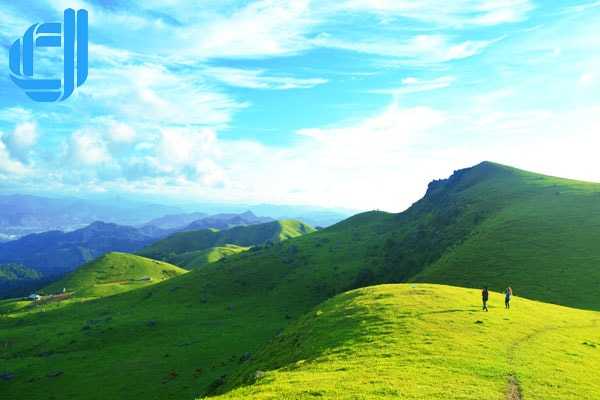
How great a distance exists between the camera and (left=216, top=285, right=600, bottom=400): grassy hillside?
28141 millimetres

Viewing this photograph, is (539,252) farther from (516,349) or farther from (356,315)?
(516,349)

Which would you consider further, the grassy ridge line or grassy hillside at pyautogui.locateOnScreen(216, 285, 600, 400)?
the grassy ridge line

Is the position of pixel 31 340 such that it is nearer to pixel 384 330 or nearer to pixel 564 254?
pixel 384 330

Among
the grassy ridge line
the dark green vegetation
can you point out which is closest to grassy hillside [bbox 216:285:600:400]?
the dark green vegetation

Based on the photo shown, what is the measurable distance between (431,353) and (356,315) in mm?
17147

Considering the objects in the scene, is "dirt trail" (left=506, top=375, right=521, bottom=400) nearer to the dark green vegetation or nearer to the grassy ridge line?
the dark green vegetation

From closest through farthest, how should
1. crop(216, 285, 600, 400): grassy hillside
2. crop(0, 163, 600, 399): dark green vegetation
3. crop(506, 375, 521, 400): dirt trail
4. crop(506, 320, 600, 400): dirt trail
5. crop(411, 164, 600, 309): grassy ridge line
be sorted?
crop(506, 375, 521, 400): dirt trail
crop(506, 320, 600, 400): dirt trail
crop(216, 285, 600, 400): grassy hillside
crop(0, 163, 600, 399): dark green vegetation
crop(411, 164, 600, 309): grassy ridge line

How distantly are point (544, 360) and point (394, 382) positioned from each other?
15.1 metres

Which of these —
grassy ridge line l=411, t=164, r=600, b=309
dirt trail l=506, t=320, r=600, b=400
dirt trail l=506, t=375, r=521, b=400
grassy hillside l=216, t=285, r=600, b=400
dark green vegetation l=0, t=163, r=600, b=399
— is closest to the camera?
dirt trail l=506, t=375, r=521, b=400

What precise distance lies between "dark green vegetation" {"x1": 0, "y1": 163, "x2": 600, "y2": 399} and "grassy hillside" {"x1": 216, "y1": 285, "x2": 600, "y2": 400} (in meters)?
0.23

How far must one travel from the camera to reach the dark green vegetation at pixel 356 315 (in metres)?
35.5

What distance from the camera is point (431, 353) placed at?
35.3m

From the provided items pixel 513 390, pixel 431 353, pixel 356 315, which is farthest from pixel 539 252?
pixel 513 390

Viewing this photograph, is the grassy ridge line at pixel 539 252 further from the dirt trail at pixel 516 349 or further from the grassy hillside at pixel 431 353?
the dirt trail at pixel 516 349
